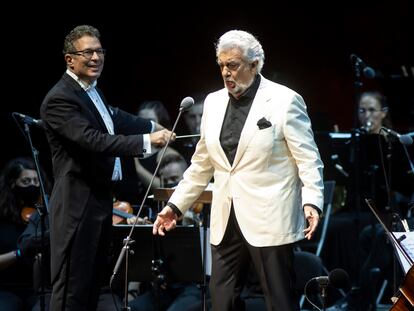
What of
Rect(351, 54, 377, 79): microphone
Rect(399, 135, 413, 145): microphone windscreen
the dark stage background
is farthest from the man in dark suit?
the dark stage background

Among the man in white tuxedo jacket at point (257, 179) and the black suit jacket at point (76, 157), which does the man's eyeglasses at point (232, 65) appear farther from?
the black suit jacket at point (76, 157)

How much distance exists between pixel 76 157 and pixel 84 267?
0.58 meters

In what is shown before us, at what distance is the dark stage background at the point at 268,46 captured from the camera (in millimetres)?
7672

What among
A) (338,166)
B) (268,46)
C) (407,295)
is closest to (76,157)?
(407,295)

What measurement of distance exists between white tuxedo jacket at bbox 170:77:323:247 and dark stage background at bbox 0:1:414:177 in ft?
13.3

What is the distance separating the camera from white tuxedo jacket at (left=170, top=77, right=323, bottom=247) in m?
3.59

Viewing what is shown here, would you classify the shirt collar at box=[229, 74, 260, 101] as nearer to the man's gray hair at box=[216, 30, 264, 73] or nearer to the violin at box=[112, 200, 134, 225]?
the man's gray hair at box=[216, 30, 264, 73]

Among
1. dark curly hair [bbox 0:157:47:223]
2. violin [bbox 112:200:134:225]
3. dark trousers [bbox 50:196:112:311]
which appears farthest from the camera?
dark curly hair [bbox 0:157:47:223]

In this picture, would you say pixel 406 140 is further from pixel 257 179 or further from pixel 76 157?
pixel 76 157

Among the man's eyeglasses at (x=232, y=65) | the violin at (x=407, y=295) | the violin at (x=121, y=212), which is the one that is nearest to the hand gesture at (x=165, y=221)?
the man's eyeglasses at (x=232, y=65)

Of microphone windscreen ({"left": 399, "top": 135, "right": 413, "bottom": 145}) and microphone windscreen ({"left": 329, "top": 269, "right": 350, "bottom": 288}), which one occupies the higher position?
microphone windscreen ({"left": 399, "top": 135, "right": 413, "bottom": 145})

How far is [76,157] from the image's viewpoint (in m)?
4.23

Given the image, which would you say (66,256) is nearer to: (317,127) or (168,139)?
(168,139)

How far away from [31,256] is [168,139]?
174 centimetres
